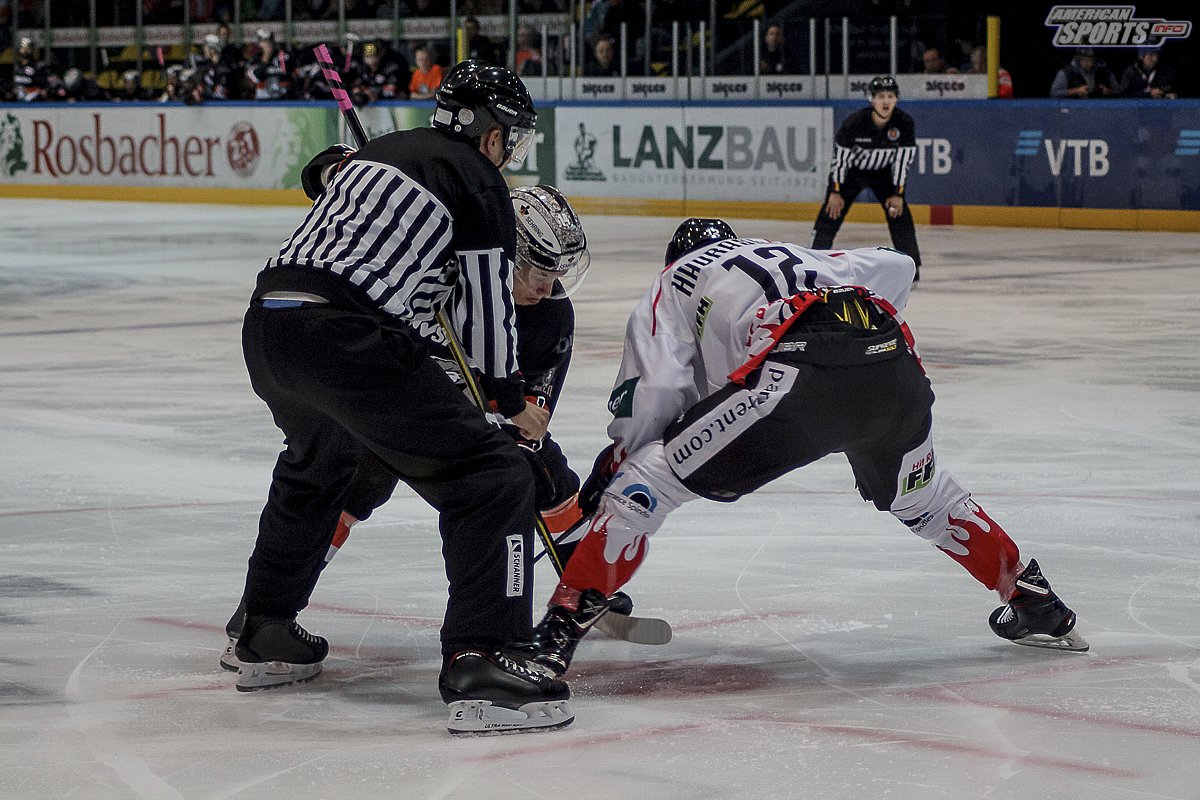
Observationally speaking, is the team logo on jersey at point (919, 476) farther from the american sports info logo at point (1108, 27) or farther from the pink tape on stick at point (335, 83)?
the american sports info logo at point (1108, 27)

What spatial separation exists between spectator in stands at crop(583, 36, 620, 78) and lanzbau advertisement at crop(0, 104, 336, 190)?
3165 millimetres

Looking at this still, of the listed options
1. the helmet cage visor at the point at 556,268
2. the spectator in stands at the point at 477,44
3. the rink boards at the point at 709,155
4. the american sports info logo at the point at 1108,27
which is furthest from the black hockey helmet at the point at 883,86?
the helmet cage visor at the point at 556,268

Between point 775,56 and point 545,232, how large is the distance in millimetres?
14573

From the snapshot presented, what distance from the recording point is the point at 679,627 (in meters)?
4.39

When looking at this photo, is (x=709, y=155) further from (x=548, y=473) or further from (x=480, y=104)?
(x=480, y=104)

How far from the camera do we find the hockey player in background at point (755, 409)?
384cm

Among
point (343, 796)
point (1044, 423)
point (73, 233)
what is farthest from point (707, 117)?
point (343, 796)

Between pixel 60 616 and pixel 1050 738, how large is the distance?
2299mm

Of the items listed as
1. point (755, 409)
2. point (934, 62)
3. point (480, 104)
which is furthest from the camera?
point (934, 62)

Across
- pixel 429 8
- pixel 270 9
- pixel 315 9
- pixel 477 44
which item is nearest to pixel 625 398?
pixel 477 44

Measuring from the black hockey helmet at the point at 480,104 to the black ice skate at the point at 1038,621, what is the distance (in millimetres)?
1475

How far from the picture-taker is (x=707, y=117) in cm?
1836

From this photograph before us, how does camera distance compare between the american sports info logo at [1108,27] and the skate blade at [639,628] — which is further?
the american sports info logo at [1108,27]

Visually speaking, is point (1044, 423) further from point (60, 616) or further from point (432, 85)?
point (432, 85)
